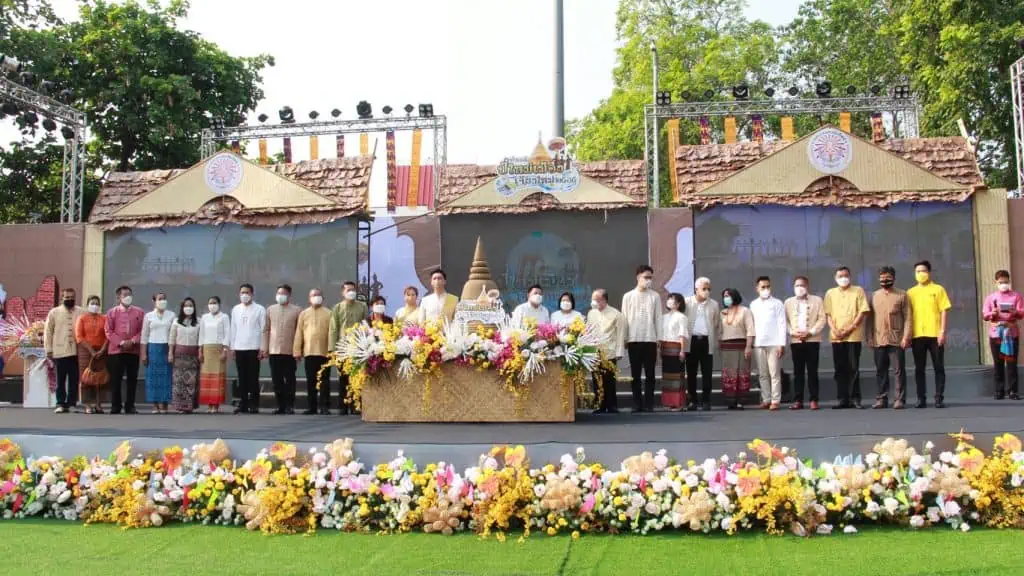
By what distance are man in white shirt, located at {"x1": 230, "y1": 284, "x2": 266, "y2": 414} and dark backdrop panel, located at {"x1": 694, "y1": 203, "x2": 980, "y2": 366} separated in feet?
16.8

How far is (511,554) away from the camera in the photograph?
3924 mm

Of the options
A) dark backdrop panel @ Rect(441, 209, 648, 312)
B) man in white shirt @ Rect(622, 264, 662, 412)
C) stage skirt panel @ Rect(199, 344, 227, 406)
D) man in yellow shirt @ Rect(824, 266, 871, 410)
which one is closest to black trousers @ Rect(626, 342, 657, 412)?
man in white shirt @ Rect(622, 264, 662, 412)

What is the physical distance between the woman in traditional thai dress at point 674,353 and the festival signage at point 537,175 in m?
3.13

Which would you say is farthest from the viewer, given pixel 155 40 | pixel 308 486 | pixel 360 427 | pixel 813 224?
pixel 155 40

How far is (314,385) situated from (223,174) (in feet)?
13.5

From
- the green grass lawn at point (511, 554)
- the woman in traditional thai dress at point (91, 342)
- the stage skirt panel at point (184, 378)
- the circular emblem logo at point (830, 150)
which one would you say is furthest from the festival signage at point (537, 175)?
the green grass lawn at point (511, 554)

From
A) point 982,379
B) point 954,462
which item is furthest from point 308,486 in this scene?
point 982,379

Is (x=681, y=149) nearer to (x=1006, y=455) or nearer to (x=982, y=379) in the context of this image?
(x=982, y=379)

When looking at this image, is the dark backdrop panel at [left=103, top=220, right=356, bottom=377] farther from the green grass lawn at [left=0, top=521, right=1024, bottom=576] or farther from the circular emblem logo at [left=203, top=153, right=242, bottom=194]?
the green grass lawn at [left=0, top=521, right=1024, bottom=576]

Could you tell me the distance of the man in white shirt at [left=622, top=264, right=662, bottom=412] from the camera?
310 inches

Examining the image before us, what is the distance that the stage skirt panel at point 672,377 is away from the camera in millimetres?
7988

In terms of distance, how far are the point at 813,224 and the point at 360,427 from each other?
6.42m

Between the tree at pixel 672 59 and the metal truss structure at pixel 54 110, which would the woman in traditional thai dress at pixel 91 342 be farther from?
the tree at pixel 672 59

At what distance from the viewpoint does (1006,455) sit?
4.33 meters
